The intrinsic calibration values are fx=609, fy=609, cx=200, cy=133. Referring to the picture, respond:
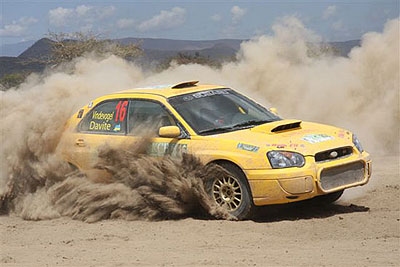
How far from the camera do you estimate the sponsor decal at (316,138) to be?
22.5 feet

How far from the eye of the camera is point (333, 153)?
269 inches

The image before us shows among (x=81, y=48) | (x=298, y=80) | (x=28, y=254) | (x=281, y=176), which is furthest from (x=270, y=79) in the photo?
(x=81, y=48)

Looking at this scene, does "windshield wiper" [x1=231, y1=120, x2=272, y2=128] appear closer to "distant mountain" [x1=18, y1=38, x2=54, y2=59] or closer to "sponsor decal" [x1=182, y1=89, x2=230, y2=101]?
"sponsor decal" [x1=182, y1=89, x2=230, y2=101]

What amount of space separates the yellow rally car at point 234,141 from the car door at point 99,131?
0.01 m

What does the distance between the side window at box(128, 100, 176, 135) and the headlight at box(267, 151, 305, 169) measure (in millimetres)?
1427

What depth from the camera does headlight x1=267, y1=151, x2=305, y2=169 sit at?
6.55 metres

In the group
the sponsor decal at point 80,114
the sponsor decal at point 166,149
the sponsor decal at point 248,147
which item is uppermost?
the sponsor decal at point 80,114

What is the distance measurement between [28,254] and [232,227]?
2080mm

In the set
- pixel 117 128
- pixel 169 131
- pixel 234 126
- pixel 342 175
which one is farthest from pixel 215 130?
pixel 342 175

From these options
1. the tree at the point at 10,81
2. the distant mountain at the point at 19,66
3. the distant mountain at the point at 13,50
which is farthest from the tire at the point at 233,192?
the distant mountain at the point at 19,66

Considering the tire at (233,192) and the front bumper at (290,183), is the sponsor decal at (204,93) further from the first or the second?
the front bumper at (290,183)

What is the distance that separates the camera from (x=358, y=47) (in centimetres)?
1581

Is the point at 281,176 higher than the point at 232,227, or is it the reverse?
the point at 281,176

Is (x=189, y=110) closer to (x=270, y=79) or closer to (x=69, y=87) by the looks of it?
(x=69, y=87)
